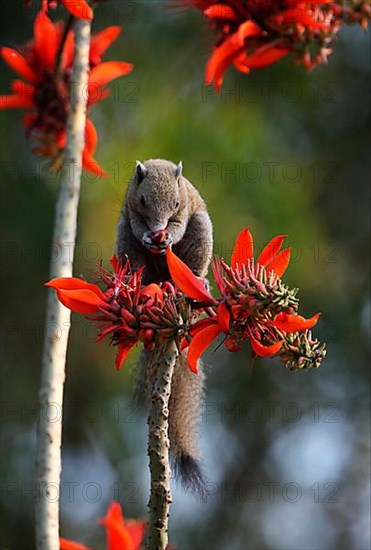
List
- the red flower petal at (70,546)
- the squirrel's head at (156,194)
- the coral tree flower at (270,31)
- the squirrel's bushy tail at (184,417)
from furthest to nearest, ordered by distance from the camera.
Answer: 1. the squirrel's head at (156,194)
2. the coral tree flower at (270,31)
3. the squirrel's bushy tail at (184,417)
4. the red flower petal at (70,546)

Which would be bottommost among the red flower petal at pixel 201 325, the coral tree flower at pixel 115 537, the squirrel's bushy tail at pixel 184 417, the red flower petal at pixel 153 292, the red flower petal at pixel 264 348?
the coral tree flower at pixel 115 537

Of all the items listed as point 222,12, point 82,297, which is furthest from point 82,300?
point 222,12

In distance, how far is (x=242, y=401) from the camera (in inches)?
238

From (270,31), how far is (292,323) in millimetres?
1370

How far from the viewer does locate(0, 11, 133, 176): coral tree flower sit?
10.2 feet

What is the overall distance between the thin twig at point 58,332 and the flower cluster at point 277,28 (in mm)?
462

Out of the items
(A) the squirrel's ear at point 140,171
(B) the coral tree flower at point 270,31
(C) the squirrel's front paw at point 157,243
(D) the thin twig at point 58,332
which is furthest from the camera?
(A) the squirrel's ear at point 140,171

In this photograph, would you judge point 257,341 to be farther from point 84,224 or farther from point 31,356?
point 31,356

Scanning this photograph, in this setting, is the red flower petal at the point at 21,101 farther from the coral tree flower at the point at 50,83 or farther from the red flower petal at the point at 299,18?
the red flower petal at the point at 299,18

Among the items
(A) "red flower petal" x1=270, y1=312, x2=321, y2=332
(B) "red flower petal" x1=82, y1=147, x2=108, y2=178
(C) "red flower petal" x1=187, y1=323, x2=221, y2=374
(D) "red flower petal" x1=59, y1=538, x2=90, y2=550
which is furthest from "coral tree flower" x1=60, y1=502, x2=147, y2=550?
(B) "red flower petal" x1=82, y1=147, x2=108, y2=178

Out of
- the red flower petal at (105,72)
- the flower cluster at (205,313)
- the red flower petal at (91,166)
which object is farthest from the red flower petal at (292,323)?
the red flower petal at (105,72)

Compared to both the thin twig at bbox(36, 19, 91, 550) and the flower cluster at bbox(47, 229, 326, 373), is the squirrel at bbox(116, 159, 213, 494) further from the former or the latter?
the flower cluster at bbox(47, 229, 326, 373)

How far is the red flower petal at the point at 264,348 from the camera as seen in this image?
1.81 meters

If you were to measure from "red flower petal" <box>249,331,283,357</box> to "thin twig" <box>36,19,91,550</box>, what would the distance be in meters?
0.56
